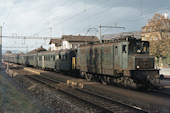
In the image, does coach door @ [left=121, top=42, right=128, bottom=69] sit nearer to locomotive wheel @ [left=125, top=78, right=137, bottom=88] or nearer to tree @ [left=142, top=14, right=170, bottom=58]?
locomotive wheel @ [left=125, top=78, right=137, bottom=88]

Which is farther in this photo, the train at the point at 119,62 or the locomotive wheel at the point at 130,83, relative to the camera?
A: the locomotive wheel at the point at 130,83

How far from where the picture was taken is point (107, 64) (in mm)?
16859

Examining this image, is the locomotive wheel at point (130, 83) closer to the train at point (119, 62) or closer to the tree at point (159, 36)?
the train at point (119, 62)

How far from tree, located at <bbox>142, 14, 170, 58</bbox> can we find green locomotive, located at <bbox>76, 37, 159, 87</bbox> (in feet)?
74.1

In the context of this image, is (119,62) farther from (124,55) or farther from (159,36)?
(159,36)

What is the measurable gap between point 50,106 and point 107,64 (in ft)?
24.6

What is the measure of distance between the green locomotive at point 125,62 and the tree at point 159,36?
22.6m

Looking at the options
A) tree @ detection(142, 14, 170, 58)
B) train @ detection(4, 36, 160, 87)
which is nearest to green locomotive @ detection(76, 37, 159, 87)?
train @ detection(4, 36, 160, 87)

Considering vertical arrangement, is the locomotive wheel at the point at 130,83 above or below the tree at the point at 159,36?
below

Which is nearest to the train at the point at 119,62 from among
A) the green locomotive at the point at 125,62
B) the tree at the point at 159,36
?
the green locomotive at the point at 125,62

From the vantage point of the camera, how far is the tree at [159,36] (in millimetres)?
38656

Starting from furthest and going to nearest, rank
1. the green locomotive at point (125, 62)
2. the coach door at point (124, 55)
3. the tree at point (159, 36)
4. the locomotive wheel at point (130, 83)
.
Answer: the tree at point (159, 36), the coach door at point (124, 55), the locomotive wheel at point (130, 83), the green locomotive at point (125, 62)

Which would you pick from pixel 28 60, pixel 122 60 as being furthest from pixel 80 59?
pixel 28 60

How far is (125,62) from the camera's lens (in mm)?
14648
